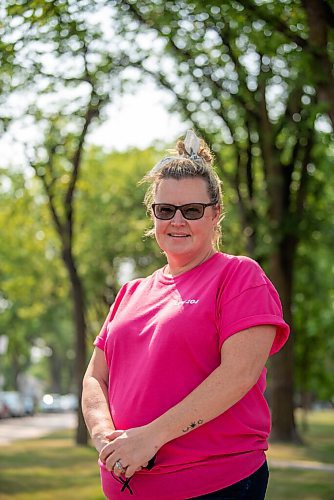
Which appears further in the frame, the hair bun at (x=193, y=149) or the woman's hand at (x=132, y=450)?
the hair bun at (x=193, y=149)

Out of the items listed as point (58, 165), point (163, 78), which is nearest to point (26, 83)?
point (163, 78)

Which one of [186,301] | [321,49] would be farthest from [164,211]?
[321,49]

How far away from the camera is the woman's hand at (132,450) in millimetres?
3326

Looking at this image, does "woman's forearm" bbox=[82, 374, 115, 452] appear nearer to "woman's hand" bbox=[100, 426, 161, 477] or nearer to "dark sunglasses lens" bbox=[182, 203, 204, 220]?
"woman's hand" bbox=[100, 426, 161, 477]

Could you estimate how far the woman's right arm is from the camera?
11.7 feet

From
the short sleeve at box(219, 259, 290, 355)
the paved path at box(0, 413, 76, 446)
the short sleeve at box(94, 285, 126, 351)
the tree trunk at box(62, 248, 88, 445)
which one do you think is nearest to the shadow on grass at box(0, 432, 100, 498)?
the tree trunk at box(62, 248, 88, 445)

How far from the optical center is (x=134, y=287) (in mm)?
3963

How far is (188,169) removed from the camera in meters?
3.71

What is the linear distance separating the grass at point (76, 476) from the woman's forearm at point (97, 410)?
8.16 m

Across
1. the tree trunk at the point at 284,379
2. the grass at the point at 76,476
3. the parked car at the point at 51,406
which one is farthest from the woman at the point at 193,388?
the parked car at the point at 51,406

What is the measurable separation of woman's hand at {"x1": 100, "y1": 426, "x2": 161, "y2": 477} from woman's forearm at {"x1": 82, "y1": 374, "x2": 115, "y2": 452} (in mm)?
130

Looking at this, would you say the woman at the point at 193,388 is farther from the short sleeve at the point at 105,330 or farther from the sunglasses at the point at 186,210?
the short sleeve at the point at 105,330

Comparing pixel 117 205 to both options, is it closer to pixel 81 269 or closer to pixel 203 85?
pixel 81 269

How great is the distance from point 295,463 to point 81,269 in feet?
Answer: 70.9
